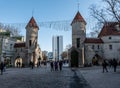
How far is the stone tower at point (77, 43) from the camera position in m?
72.9

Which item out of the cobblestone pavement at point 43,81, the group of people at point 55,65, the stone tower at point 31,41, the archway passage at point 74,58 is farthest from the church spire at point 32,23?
the cobblestone pavement at point 43,81

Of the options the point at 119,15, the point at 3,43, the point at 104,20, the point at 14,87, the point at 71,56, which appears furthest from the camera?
the point at 3,43

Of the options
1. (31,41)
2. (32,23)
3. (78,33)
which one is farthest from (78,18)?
(31,41)

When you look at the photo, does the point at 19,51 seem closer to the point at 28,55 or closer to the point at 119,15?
the point at 28,55

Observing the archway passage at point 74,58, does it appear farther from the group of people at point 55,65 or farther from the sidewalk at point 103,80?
the sidewalk at point 103,80

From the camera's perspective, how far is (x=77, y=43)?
7456 centimetres

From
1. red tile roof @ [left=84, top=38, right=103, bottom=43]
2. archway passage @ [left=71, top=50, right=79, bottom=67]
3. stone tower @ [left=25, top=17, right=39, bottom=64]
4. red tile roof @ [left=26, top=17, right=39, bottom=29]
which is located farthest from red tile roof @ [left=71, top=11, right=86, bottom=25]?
stone tower @ [left=25, top=17, right=39, bottom=64]

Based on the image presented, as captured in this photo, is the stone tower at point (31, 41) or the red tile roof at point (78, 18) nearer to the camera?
the red tile roof at point (78, 18)

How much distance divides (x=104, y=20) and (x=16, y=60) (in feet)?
168

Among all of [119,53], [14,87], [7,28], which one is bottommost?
[14,87]

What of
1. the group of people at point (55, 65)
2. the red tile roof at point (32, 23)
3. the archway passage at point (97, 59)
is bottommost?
the group of people at point (55, 65)

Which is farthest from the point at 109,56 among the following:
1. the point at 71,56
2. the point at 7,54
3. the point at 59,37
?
the point at 59,37

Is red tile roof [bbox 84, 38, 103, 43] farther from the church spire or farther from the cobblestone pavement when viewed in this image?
the cobblestone pavement

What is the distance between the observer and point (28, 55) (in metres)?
83.6
